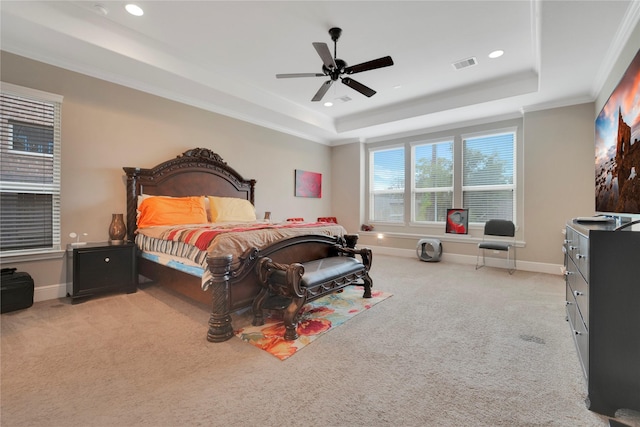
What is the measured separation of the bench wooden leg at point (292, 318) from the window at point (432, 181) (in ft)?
14.7

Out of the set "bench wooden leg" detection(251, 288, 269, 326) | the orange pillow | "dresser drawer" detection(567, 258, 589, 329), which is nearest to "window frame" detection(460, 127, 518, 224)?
"dresser drawer" detection(567, 258, 589, 329)

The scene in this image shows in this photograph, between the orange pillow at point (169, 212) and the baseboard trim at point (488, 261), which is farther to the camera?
the baseboard trim at point (488, 261)

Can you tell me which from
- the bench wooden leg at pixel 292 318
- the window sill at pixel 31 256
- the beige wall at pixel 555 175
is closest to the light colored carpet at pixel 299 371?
the bench wooden leg at pixel 292 318

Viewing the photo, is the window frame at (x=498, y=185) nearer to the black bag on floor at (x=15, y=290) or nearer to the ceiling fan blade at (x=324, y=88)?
the ceiling fan blade at (x=324, y=88)

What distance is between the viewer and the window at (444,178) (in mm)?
5117

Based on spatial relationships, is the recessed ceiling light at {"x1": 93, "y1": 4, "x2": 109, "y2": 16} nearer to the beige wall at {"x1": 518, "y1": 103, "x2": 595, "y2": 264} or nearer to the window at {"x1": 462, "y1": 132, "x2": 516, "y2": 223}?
the window at {"x1": 462, "y1": 132, "x2": 516, "y2": 223}

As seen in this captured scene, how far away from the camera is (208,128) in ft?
15.3

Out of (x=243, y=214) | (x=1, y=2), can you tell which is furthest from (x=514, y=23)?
(x=1, y=2)

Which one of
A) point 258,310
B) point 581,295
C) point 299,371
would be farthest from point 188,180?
point 581,295

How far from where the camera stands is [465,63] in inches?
149

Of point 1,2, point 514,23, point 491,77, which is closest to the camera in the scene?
point 1,2

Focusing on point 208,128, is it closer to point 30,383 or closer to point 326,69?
point 326,69

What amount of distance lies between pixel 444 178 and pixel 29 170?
6333 millimetres

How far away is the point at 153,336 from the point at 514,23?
4.54 m
